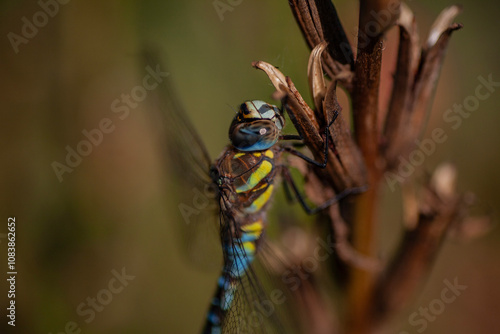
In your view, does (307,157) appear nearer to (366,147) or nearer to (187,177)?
(366,147)

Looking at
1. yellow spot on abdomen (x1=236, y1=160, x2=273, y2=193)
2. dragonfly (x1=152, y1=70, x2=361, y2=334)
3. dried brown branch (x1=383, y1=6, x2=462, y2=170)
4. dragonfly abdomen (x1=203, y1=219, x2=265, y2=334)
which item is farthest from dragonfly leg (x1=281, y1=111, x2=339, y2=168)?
dragonfly abdomen (x1=203, y1=219, x2=265, y2=334)

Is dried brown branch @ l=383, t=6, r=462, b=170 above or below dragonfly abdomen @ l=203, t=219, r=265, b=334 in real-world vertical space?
above

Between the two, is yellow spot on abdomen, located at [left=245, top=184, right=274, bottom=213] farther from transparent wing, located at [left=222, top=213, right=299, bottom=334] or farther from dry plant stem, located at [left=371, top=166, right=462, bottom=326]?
dry plant stem, located at [left=371, top=166, right=462, bottom=326]

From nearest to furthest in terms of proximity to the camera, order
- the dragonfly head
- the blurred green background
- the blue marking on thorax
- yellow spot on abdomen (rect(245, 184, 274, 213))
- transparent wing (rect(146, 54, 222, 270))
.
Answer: the dragonfly head, the blue marking on thorax, yellow spot on abdomen (rect(245, 184, 274, 213)), transparent wing (rect(146, 54, 222, 270)), the blurred green background

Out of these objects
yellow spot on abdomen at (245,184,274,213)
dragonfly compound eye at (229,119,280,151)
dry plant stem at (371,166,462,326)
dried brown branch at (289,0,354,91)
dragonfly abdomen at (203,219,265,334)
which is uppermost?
dried brown branch at (289,0,354,91)

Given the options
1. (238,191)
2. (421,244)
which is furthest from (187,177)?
(421,244)

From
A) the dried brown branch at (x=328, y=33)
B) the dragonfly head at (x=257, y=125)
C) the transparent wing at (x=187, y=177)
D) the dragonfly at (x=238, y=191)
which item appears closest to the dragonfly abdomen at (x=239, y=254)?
the dragonfly at (x=238, y=191)

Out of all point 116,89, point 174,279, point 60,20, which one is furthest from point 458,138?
point 60,20

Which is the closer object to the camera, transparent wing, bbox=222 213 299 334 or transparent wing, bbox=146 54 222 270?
transparent wing, bbox=222 213 299 334

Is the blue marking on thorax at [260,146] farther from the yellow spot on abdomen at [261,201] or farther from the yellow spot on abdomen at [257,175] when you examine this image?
the yellow spot on abdomen at [261,201]
